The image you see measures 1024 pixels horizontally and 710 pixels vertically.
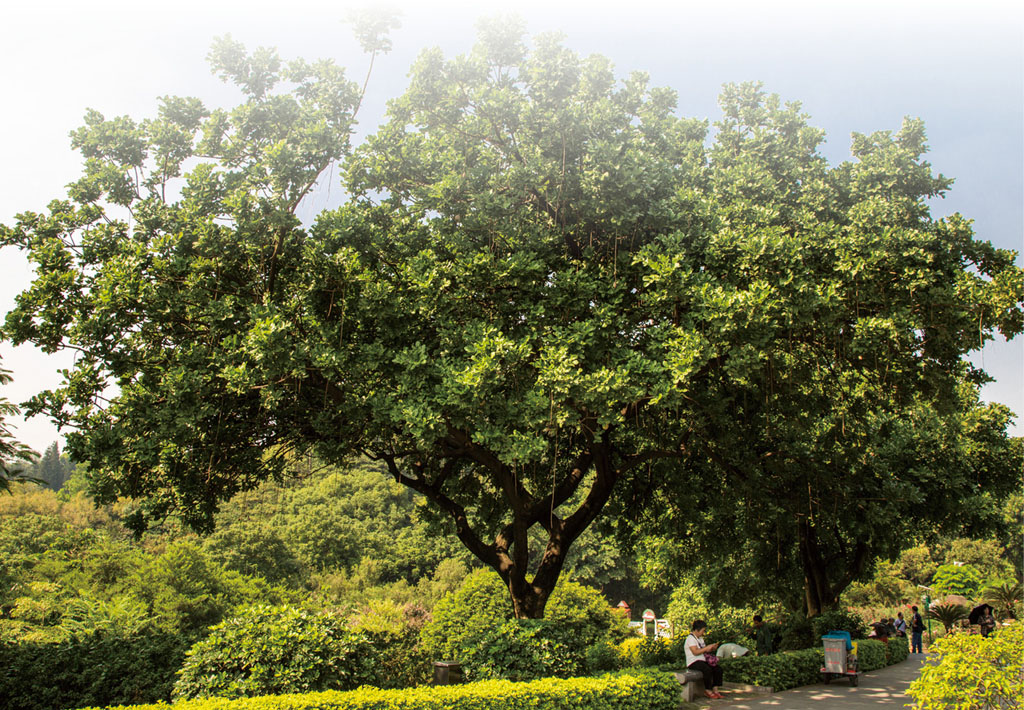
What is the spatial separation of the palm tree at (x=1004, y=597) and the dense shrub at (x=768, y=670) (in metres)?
25.0

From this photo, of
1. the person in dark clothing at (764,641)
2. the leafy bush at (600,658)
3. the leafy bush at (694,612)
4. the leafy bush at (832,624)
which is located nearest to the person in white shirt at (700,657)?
the leafy bush at (600,658)

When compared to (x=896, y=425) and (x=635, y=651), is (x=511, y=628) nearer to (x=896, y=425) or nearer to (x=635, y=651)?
(x=635, y=651)

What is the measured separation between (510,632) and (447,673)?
3.56 ft

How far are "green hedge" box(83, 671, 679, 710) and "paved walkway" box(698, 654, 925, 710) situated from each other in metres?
1.71

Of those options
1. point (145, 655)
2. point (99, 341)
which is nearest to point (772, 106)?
point (99, 341)

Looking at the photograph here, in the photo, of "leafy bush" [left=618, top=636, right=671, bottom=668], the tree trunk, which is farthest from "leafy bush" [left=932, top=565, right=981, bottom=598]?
"leafy bush" [left=618, top=636, right=671, bottom=668]

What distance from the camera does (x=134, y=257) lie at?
10297mm

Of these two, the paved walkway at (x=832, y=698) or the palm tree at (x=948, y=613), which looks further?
the palm tree at (x=948, y=613)

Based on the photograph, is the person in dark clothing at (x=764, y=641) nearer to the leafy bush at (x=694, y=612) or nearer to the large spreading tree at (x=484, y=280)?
the large spreading tree at (x=484, y=280)

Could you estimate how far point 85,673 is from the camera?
1225 centimetres

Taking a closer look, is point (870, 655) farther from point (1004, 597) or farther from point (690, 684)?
point (1004, 597)

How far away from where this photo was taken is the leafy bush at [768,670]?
1309 centimetres

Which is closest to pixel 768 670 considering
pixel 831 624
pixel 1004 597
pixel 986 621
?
pixel 986 621

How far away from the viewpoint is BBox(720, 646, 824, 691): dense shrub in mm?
13086
